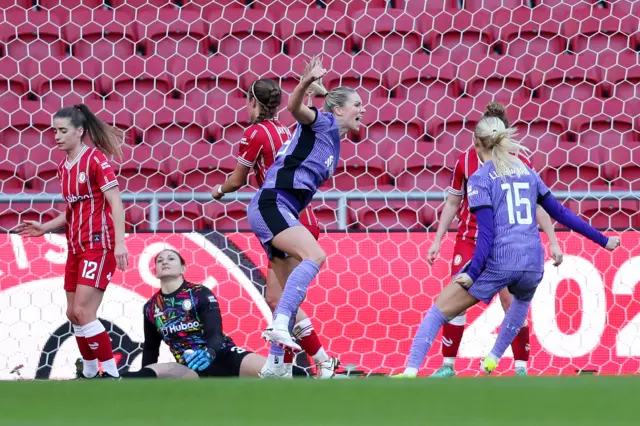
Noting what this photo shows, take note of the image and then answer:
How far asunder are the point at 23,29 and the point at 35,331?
338 cm

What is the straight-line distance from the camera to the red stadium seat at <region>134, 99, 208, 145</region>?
7.45 metres

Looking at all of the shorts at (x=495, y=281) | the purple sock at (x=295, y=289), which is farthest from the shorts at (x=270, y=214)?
the shorts at (x=495, y=281)

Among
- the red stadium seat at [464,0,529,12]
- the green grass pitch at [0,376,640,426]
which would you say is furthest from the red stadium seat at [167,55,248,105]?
the green grass pitch at [0,376,640,426]

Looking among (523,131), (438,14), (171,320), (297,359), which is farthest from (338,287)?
(438,14)

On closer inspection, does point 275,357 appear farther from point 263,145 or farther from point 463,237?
point 463,237

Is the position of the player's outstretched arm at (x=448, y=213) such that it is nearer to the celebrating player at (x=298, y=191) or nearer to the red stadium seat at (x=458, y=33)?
the celebrating player at (x=298, y=191)

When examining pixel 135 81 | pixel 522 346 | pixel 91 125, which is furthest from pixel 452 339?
pixel 135 81

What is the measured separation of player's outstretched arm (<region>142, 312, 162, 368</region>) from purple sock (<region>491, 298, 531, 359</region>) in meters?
1.82

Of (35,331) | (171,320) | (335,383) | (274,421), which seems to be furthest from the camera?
(35,331)

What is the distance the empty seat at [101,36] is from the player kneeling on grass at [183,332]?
11.1ft

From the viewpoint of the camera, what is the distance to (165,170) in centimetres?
714

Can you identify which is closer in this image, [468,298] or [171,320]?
[468,298]

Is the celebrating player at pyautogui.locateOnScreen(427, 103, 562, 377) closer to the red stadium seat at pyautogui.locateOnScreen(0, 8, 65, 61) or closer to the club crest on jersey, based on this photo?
the club crest on jersey

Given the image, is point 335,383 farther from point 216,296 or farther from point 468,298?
point 216,296
